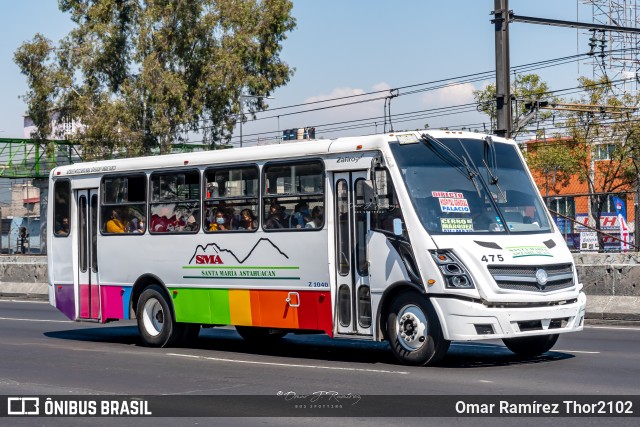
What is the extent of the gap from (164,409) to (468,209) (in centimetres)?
472

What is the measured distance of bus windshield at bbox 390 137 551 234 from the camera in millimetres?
12750

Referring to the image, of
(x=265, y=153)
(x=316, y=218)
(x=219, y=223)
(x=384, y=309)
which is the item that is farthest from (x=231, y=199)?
(x=384, y=309)

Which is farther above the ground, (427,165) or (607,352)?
(427,165)

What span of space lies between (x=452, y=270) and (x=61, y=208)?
8387 mm

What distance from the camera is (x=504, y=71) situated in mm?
22984

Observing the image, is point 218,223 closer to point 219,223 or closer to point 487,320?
point 219,223

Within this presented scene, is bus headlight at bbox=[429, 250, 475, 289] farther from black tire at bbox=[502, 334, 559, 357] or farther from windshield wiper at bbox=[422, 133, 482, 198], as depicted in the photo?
black tire at bbox=[502, 334, 559, 357]

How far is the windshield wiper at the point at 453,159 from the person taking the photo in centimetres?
1317

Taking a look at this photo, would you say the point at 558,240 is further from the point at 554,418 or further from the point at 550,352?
the point at 554,418

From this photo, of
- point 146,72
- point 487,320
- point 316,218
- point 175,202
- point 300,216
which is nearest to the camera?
point 487,320

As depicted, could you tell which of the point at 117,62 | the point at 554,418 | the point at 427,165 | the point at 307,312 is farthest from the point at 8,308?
the point at 117,62

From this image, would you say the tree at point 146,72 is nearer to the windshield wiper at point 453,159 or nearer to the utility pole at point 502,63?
the utility pole at point 502,63

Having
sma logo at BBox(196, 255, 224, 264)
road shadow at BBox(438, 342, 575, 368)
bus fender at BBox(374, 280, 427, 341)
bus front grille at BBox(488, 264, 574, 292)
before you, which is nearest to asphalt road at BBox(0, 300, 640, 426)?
road shadow at BBox(438, 342, 575, 368)

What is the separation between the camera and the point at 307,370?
12.7 metres
